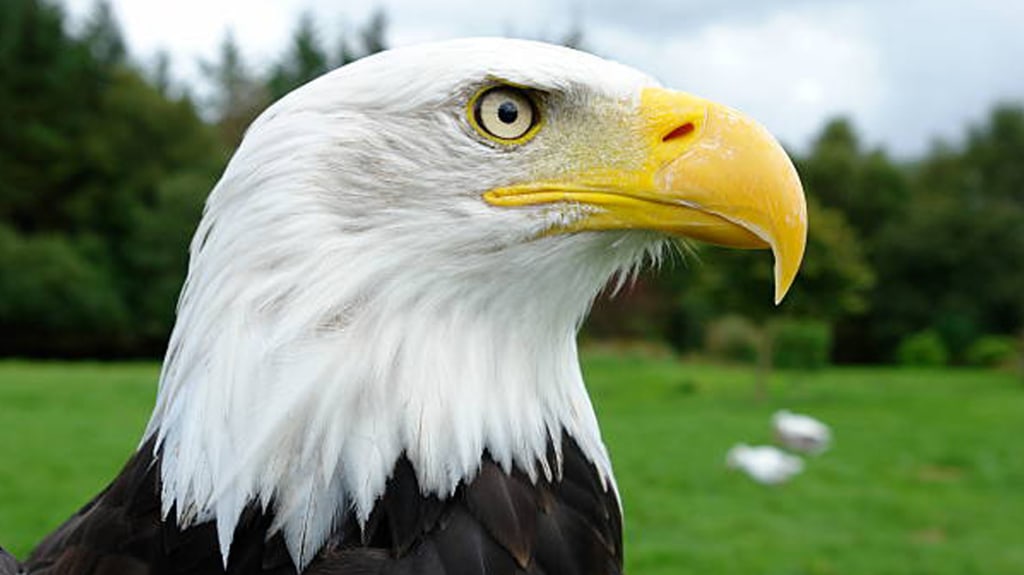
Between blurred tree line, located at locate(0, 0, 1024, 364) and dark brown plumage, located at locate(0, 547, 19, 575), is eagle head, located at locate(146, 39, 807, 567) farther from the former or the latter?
blurred tree line, located at locate(0, 0, 1024, 364)

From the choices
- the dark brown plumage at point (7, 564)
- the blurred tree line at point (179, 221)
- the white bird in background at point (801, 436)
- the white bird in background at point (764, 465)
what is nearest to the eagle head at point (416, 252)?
the dark brown plumage at point (7, 564)

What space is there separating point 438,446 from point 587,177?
0.55 m

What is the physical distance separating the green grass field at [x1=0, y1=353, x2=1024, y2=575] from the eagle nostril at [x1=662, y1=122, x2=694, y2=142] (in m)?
5.82

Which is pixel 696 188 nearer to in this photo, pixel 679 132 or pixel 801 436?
pixel 679 132

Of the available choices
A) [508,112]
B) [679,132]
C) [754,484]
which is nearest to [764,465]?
[754,484]

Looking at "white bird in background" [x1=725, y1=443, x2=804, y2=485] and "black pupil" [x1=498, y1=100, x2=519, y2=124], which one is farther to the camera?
"white bird in background" [x1=725, y1=443, x2=804, y2=485]

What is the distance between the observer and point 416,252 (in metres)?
1.79

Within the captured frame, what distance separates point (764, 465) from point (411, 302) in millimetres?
9732

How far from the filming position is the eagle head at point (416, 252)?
1739 mm

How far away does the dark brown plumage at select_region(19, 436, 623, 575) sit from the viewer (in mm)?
1760

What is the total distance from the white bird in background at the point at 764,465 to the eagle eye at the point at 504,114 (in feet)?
31.3

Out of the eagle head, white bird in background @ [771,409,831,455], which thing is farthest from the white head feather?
white bird in background @ [771,409,831,455]

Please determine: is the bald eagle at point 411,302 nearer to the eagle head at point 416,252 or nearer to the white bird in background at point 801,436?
the eagle head at point 416,252

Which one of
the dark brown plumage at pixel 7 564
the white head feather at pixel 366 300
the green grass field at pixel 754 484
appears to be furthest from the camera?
the green grass field at pixel 754 484
